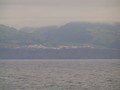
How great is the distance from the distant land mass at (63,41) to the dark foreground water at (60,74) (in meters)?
0.08

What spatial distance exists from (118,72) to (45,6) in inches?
44.0

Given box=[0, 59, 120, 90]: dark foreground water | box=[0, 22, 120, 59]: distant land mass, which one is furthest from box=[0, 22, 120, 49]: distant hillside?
box=[0, 59, 120, 90]: dark foreground water

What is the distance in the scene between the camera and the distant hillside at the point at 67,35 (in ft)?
10.2

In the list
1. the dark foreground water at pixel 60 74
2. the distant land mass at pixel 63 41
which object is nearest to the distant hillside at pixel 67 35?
the distant land mass at pixel 63 41

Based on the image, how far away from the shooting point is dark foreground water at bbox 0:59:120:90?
3084 millimetres

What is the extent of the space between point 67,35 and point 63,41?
0.08 metres

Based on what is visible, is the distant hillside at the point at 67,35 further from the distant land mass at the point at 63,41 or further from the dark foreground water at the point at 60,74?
the dark foreground water at the point at 60,74

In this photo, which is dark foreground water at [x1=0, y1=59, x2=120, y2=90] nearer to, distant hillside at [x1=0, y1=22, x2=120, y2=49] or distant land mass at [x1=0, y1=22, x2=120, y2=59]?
distant land mass at [x1=0, y1=22, x2=120, y2=59]

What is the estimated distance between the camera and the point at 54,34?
3162mm

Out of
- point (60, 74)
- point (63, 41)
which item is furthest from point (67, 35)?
point (60, 74)

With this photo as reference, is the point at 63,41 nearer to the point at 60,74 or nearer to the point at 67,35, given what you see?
the point at 67,35

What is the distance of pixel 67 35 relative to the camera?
317 centimetres

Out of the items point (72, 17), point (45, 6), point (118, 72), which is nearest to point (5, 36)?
point (45, 6)

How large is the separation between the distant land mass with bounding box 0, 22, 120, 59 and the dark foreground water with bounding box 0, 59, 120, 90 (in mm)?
79
